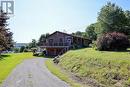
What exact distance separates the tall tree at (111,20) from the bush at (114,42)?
2071 centimetres

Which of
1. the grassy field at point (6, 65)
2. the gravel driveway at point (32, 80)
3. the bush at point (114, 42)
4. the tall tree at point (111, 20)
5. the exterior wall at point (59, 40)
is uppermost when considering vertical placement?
the tall tree at point (111, 20)

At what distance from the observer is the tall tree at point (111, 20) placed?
208 feet

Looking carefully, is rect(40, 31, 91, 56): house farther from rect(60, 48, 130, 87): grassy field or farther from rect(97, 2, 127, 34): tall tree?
rect(60, 48, 130, 87): grassy field

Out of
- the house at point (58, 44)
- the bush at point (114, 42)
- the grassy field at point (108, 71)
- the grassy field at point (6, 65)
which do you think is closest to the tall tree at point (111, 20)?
the house at point (58, 44)

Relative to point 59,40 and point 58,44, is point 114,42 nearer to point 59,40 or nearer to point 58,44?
point 58,44

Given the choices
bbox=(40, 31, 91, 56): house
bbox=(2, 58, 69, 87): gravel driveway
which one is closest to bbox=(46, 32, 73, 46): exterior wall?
bbox=(40, 31, 91, 56): house

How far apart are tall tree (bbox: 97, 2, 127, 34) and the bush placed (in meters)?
20.7

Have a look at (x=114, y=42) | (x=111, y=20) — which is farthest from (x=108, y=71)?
(x=111, y=20)

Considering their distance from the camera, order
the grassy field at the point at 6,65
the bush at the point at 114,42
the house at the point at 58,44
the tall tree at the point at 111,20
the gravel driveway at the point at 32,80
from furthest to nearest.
Answer: the house at the point at 58,44, the tall tree at the point at 111,20, the bush at the point at 114,42, the grassy field at the point at 6,65, the gravel driveway at the point at 32,80

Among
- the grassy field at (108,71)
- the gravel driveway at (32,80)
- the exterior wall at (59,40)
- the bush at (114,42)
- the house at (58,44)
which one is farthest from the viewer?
the exterior wall at (59,40)

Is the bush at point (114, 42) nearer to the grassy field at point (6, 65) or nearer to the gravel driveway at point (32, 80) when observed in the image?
the gravel driveway at point (32, 80)

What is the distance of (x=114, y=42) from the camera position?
41594 mm

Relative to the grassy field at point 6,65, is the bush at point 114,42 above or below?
above

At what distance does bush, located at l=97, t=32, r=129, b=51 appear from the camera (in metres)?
41.2
